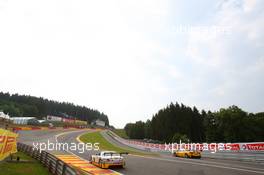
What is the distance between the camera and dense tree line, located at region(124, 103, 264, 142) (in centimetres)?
7744

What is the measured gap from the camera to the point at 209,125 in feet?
273

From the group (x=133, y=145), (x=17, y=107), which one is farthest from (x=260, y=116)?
(x=17, y=107)

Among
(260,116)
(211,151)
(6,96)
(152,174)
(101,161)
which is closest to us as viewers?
(152,174)

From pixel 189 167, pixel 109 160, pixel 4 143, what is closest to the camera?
pixel 4 143

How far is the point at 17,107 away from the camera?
591 feet

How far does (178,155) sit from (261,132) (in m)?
53.6

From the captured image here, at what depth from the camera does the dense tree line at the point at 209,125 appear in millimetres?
77438

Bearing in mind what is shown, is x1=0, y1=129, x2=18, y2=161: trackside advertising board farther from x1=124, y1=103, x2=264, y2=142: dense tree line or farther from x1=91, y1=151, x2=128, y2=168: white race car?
x1=124, y1=103, x2=264, y2=142: dense tree line

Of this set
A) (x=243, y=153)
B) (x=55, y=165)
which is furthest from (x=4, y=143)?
(x=243, y=153)

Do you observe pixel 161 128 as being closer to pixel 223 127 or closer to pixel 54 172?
pixel 223 127

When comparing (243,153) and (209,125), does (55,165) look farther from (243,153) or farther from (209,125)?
(209,125)

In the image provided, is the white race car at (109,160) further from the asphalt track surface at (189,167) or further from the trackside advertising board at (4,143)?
the trackside advertising board at (4,143)

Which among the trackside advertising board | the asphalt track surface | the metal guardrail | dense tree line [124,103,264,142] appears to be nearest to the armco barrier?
the asphalt track surface

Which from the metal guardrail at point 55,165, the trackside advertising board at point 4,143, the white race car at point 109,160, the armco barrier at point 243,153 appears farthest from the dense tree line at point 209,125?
the trackside advertising board at point 4,143
